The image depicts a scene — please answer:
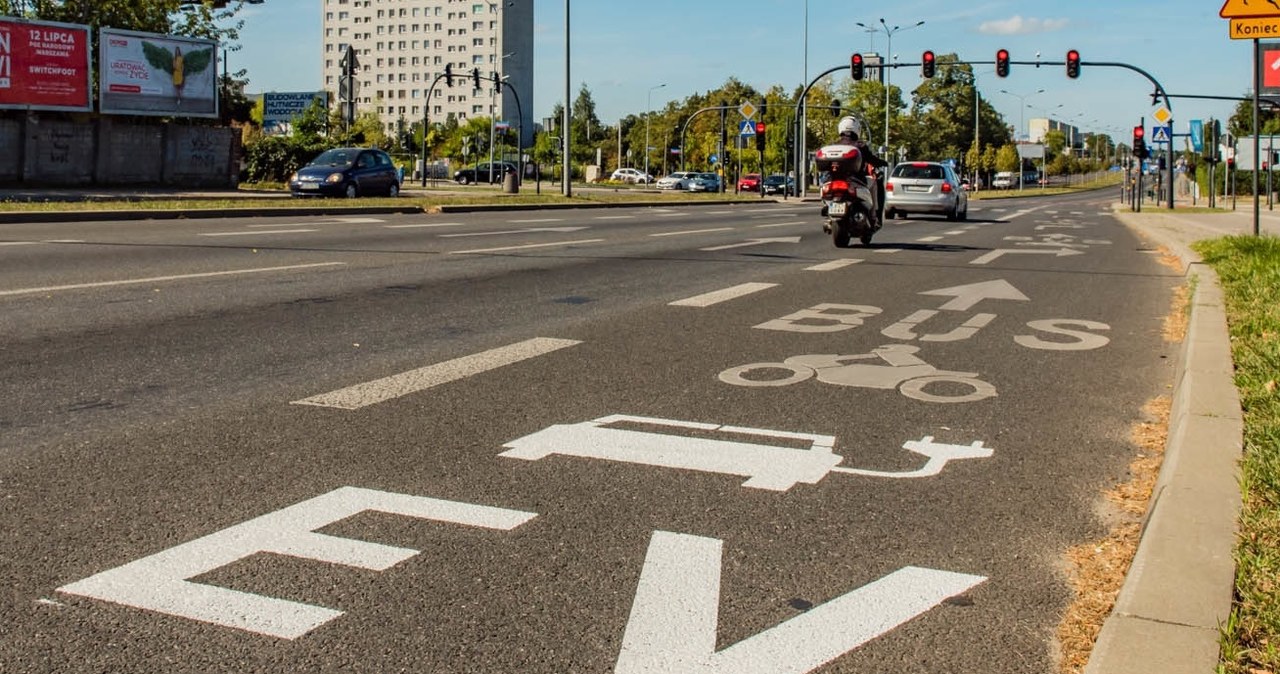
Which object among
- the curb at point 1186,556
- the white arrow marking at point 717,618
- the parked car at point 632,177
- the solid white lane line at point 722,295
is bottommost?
the white arrow marking at point 717,618

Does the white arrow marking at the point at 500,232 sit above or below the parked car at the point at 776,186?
below

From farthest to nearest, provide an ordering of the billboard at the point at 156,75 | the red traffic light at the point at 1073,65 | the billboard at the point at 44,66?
the red traffic light at the point at 1073,65
the billboard at the point at 156,75
the billboard at the point at 44,66

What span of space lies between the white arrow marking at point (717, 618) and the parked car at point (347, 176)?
1147 inches

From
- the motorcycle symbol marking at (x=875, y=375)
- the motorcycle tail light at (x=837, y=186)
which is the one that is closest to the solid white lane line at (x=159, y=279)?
the motorcycle symbol marking at (x=875, y=375)

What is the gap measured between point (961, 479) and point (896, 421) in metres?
0.96

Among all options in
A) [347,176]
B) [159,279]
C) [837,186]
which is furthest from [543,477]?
[347,176]

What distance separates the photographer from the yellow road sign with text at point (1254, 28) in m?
12.9

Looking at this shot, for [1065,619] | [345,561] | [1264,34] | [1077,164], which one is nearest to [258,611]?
[345,561]

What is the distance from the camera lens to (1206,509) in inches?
140

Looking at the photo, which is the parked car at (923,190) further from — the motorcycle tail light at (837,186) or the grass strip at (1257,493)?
the grass strip at (1257,493)

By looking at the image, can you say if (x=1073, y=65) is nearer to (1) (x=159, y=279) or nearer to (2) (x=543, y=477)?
(1) (x=159, y=279)

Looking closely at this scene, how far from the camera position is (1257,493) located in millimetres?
3770

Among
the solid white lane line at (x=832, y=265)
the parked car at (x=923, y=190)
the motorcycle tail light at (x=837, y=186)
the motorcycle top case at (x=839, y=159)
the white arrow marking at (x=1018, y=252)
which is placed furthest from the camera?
the parked car at (x=923, y=190)

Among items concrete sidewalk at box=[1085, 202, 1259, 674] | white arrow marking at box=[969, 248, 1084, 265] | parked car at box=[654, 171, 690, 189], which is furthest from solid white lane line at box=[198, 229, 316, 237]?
parked car at box=[654, 171, 690, 189]
